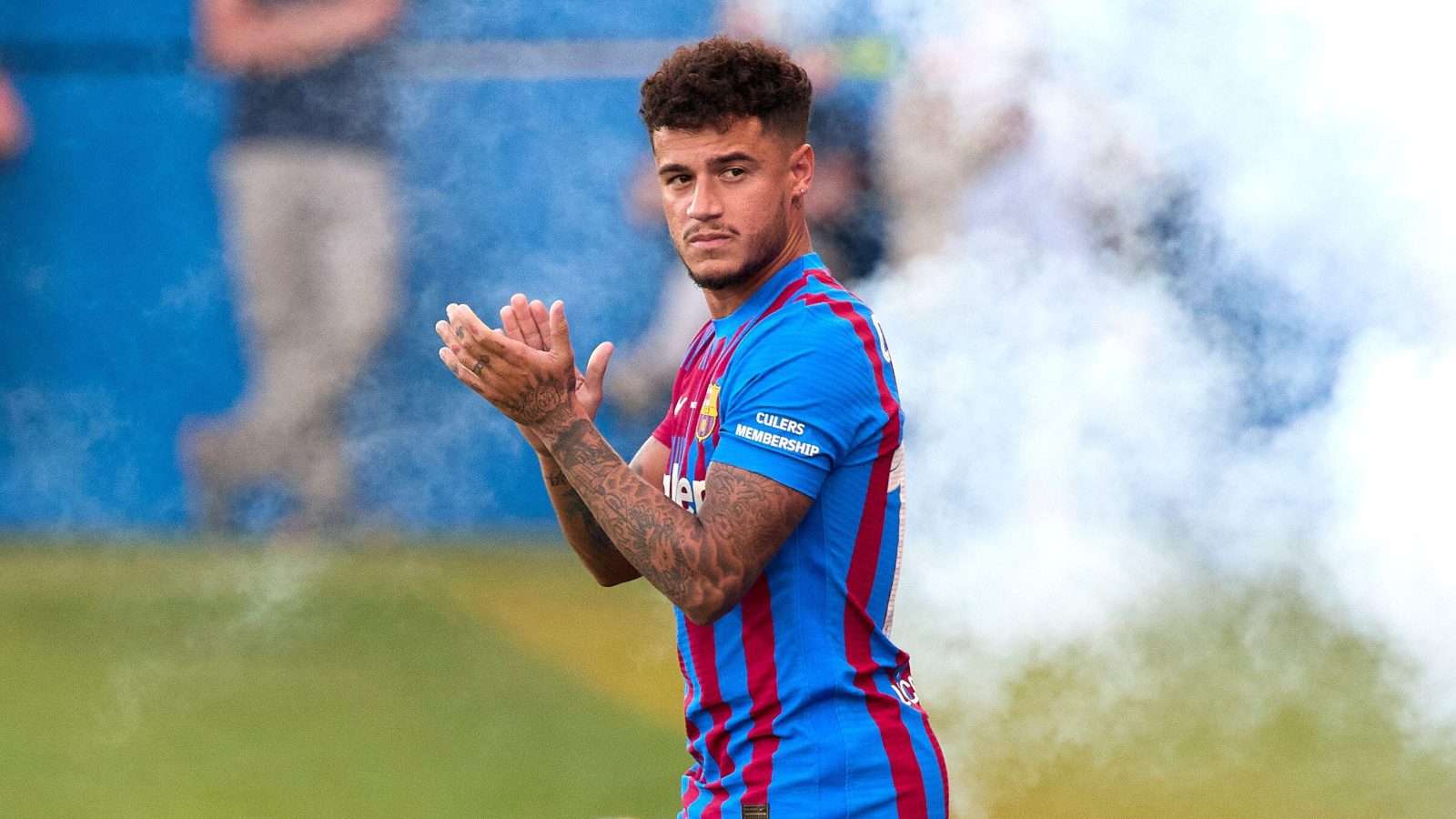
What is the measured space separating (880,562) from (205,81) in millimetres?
→ 5423

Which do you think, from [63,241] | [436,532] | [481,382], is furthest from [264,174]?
[481,382]

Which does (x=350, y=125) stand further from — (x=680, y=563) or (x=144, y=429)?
(x=680, y=563)

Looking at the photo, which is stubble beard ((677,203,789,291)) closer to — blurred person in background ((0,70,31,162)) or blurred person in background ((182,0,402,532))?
blurred person in background ((182,0,402,532))

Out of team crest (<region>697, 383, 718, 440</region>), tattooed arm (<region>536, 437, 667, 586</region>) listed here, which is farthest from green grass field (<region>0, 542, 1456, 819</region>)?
team crest (<region>697, 383, 718, 440</region>)

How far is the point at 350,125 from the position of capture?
21.6 ft

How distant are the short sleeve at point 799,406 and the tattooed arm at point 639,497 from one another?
29 mm

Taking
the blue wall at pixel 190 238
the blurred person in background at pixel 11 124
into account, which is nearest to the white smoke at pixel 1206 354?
the blue wall at pixel 190 238

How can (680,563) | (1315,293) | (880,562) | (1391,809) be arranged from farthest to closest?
1. (1315,293)
2. (1391,809)
3. (880,562)
4. (680,563)

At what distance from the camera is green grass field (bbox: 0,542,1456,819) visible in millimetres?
4301

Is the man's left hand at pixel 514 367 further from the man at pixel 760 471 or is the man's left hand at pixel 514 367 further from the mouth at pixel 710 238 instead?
the mouth at pixel 710 238

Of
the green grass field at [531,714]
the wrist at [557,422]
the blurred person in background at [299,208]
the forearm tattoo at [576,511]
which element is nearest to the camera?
the wrist at [557,422]

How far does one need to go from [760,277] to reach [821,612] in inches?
21.3

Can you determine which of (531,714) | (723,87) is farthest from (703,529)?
(531,714)

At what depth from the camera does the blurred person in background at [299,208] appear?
655 centimetres
